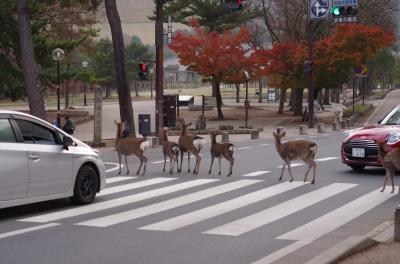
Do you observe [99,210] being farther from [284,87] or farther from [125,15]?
[125,15]

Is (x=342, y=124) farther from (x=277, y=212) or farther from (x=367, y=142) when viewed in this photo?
(x=277, y=212)

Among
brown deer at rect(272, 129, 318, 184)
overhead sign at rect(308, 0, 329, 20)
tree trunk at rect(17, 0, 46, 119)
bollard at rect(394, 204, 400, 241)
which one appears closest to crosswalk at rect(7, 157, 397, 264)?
brown deer at rect(272, 129, 318, 184)

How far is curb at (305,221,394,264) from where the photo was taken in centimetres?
675

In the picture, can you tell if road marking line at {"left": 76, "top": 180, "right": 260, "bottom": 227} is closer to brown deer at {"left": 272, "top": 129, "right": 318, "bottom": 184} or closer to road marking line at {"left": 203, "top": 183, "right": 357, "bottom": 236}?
brown deer at {"left": 272, "top": 129, "right": 318, "bottom": 184}

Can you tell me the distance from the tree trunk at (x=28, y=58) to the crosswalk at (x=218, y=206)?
1130cm

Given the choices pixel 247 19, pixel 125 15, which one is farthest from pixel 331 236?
pixel 125 15

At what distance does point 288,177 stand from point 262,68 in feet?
104

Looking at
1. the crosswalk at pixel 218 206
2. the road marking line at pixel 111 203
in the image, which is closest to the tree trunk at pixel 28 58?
the crosswalk at pixel 218 206

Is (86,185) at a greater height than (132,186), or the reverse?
(86,185)

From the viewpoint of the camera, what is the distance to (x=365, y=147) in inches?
584

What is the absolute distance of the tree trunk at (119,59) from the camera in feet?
91.8

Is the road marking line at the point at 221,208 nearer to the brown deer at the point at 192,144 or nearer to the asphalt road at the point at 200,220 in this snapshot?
the asphalt road at the point at 200,220

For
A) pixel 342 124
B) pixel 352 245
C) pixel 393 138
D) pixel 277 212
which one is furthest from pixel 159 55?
pixel 352 245

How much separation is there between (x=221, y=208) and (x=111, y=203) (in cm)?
196
